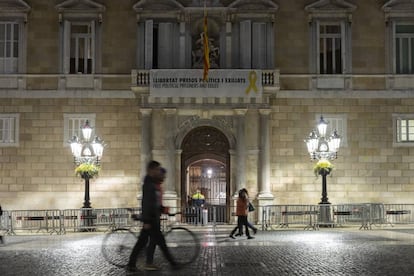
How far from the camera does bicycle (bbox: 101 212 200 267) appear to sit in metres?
15.1

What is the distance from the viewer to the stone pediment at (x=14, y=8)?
31031 mm

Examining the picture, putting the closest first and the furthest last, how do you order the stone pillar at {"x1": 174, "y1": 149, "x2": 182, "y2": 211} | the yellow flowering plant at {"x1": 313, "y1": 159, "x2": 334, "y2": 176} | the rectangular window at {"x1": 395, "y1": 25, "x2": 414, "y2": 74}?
1. the yellow flowering plant at {"x1": 313, "y1": 159, "x2": 334, "y2": 176}
2. the stone pillar at {"x1": 174, "y1": 149, "x2": 182, "y2": 211}
3. the rectangular window at {"x1": 395, "y1": 25, "x2": 414, "y2": 74}

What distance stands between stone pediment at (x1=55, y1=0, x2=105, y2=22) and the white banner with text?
13.6 feet

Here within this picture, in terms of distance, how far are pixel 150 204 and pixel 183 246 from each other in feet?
18.3

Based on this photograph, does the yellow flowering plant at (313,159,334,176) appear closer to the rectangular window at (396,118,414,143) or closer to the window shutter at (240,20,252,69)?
the rectangular window at (396,118,414,143)

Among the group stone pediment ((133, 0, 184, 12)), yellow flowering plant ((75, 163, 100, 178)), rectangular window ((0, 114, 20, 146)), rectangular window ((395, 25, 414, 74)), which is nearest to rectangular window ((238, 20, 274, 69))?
stone pediment ((133, 0, 184, 12))

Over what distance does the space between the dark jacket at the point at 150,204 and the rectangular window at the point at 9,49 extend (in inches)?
752

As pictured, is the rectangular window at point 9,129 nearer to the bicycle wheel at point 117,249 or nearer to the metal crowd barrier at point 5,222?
the metal crowd barrier at point 5,222

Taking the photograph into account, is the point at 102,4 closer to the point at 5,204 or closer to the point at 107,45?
the point at 107,45

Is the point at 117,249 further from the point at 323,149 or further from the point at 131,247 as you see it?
the point at 323,149

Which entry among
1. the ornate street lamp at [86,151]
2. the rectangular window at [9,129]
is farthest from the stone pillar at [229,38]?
the rectangular window at [9,129]

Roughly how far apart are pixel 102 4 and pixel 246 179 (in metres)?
10.0

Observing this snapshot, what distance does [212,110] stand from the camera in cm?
3033

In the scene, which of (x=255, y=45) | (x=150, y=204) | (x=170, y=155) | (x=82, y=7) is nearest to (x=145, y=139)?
(x=170, y=155)
